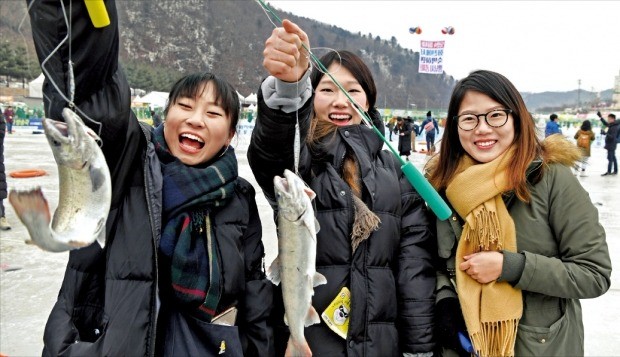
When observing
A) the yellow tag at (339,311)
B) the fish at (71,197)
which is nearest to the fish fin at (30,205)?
the fish at (71,197)

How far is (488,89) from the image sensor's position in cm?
211

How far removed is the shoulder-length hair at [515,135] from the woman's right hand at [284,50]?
3.00ft

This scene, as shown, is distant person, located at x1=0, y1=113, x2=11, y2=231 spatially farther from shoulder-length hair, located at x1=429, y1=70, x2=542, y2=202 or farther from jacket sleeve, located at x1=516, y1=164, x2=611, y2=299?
jacket sleeve, located at x1=516, y1=164, x2=611, y2=299

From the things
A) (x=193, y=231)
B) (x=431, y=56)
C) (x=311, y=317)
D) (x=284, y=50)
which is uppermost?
(x=431, y=56)

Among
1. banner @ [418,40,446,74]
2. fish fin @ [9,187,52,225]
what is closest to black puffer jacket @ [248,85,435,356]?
fish fin @ [9,187,52,225]

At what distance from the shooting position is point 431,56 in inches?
728

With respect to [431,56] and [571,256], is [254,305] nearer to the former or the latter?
[571,256]

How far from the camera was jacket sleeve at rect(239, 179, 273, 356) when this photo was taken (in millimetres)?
1882

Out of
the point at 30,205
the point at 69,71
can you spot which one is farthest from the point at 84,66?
the point at 30,205

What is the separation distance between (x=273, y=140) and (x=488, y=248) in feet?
3.46

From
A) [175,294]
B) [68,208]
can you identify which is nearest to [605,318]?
[175,294]

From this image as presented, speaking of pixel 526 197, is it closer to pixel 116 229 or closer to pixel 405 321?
pixel 405 321

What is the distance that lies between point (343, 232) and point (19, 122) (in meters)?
29.5

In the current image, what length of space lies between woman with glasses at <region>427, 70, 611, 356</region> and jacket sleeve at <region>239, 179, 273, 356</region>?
782mm
